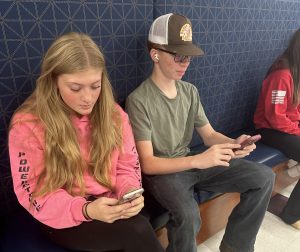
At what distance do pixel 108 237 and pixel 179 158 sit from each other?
1.43ft

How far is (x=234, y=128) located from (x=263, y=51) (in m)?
0.62

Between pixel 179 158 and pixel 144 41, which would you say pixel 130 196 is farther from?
pixel 144 41

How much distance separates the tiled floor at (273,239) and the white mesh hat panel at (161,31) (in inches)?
41.7

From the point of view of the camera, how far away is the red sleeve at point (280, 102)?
1.73 meters

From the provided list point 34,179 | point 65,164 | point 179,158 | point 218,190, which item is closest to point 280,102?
point 218,190

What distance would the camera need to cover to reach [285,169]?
1.88 meters

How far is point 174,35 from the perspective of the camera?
119cm

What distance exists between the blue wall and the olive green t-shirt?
8.2 inches

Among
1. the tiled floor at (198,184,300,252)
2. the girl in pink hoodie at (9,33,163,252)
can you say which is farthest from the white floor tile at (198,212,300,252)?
the girl in pink hoodie at (9,33,163,252)

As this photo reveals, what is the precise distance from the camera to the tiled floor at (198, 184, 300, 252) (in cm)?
148

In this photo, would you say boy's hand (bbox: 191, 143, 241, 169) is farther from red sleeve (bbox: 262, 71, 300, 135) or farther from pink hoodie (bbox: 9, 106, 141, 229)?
red sleeve (bbox: 262, 71, 300, 135)

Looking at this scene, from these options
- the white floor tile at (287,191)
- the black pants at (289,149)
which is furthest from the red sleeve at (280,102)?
the white floor tile at (287,191)

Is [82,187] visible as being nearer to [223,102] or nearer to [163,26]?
[163,26]

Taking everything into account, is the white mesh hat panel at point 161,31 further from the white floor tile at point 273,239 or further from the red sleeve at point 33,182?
the white floor tile at point 273,239
